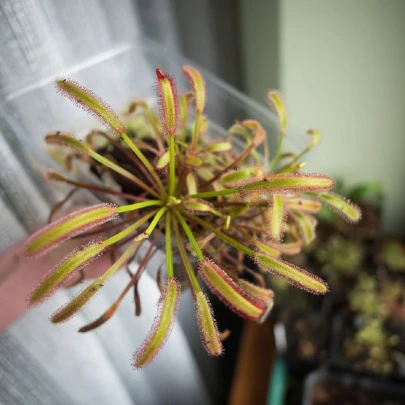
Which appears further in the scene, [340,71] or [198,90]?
[340,71]

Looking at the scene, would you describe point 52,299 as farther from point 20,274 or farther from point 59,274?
point 59,274

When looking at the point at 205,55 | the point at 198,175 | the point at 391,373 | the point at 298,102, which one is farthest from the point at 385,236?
the point at 198,175

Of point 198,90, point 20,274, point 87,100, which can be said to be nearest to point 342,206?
point 198,90

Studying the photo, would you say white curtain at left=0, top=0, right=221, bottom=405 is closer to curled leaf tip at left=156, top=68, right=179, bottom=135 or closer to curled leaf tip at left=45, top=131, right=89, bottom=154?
curled leaf tip at left=45, top=131, right=89, bottom=154

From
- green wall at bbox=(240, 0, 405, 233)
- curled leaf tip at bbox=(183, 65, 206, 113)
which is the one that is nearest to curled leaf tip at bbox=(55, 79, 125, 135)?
curled leaf tip at bbox=(183, 65, 206, 113)

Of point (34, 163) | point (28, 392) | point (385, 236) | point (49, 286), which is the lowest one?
point (385, 236)

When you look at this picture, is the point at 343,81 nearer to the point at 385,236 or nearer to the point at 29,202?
the point at 385,236
